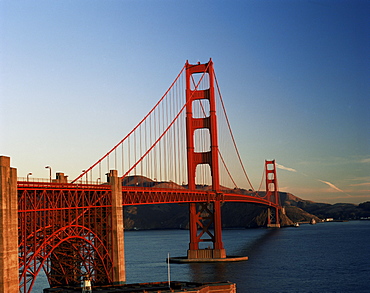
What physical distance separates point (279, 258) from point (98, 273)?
49.1 m

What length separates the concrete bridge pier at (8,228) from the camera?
40156mm

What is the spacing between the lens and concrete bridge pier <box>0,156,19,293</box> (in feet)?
132

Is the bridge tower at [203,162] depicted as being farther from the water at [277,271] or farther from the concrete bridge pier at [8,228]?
the concrete bridge pier at [8,228]

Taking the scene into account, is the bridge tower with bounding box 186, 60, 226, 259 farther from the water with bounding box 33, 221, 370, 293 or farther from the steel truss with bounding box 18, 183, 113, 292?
the steel truss with bounding box 18, 183, 113, 292

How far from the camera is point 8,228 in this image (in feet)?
134

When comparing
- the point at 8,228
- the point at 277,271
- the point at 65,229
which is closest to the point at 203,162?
the point at 277,271

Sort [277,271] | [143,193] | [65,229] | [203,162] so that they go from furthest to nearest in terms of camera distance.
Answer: [203,162] < [277,271] < [143,193] < [65,229]

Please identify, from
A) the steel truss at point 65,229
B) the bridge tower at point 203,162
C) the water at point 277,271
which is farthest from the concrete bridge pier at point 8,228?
the bridge tower at point 203,162

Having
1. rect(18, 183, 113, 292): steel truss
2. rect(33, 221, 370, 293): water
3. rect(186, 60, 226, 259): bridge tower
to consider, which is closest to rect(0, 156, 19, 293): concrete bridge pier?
rect(18, 183, 113, 292): steel truss

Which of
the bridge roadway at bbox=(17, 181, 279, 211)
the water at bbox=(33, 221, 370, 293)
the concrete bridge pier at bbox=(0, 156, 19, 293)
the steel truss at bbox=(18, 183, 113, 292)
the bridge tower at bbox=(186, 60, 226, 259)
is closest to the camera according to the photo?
the concrete bridge pier at bbox=(0, 156, 19, 293)

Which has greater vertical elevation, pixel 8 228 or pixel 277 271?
pixel 8 228

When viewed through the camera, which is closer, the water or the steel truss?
the steel truss

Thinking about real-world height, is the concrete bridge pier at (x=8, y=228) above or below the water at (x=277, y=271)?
above

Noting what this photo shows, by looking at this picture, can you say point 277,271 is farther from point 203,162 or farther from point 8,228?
point 8,228
